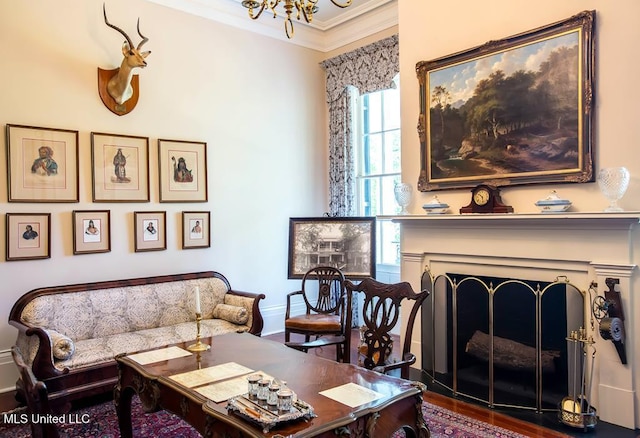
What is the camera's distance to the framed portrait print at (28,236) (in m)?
3.89

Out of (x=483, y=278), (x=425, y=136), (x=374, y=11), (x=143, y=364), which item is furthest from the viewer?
(x=374, y=11)

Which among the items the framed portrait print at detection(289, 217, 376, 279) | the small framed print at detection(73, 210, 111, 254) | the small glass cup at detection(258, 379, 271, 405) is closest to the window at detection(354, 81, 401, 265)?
the framed portrait print at detection(289, 217, 376, 279)

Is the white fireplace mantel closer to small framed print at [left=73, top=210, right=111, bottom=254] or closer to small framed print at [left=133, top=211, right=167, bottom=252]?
small framed print at [left=133, top=211, right=167, bottom=252]

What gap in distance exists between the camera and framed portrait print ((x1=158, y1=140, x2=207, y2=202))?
15.6 feet

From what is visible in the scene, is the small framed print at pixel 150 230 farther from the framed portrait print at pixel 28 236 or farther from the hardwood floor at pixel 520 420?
the hardwood floor at pixel 520 420

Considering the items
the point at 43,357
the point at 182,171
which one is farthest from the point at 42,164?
the point at 43,357

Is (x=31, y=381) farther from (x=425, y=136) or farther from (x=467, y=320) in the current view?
Answer: (x=425, y=136)

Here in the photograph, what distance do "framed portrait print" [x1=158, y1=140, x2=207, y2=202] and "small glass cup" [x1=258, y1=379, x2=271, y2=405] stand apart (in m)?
3.25

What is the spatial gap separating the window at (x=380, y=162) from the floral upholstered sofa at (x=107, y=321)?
191 centimetres

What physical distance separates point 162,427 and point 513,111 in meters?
3.38

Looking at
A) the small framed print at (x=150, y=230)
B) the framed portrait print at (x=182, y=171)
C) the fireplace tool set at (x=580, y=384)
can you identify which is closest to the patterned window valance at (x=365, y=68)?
the framed portrait print at (x=182, y=171)

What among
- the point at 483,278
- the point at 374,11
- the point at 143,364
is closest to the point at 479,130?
the point at 483,278

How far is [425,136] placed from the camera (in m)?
4.17

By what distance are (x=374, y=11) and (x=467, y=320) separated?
3.66m
